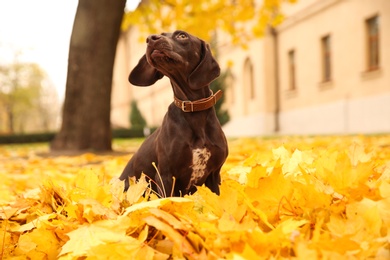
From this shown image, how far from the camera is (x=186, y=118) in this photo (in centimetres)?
204

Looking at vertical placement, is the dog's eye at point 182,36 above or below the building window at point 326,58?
below

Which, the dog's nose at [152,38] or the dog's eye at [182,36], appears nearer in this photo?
the dog's nose at [152,38]

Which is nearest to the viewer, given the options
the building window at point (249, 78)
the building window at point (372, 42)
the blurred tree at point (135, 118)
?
the building window at point (372, 42)

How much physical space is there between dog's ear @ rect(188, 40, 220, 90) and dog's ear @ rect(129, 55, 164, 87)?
28 centimetres

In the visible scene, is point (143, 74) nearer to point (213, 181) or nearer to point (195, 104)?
point (195, 104)

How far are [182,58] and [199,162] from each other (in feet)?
1.65

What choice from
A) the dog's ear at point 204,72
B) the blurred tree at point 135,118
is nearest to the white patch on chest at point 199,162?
the dog's ear at point 204,72

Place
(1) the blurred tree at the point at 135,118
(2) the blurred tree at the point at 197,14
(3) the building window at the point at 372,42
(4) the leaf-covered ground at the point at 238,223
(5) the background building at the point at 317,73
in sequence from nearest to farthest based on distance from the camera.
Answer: (4) the leaf-covered ground at the point at 238,223
(2) the blurred tree at the point at 197,14
(5) the background building at the point at 317,73
(3) the building window at the point at 372,42
(1) the blurred tree at the point at 135,118

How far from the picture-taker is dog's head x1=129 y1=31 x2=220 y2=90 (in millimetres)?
1979

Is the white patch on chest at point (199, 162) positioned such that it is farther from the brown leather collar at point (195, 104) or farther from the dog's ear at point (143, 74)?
the dog's ear at point (143, 74)

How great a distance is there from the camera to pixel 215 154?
6.75ft

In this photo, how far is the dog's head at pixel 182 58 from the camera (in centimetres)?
198

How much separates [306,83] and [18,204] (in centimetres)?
1881

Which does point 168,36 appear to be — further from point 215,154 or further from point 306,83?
point 306,83
